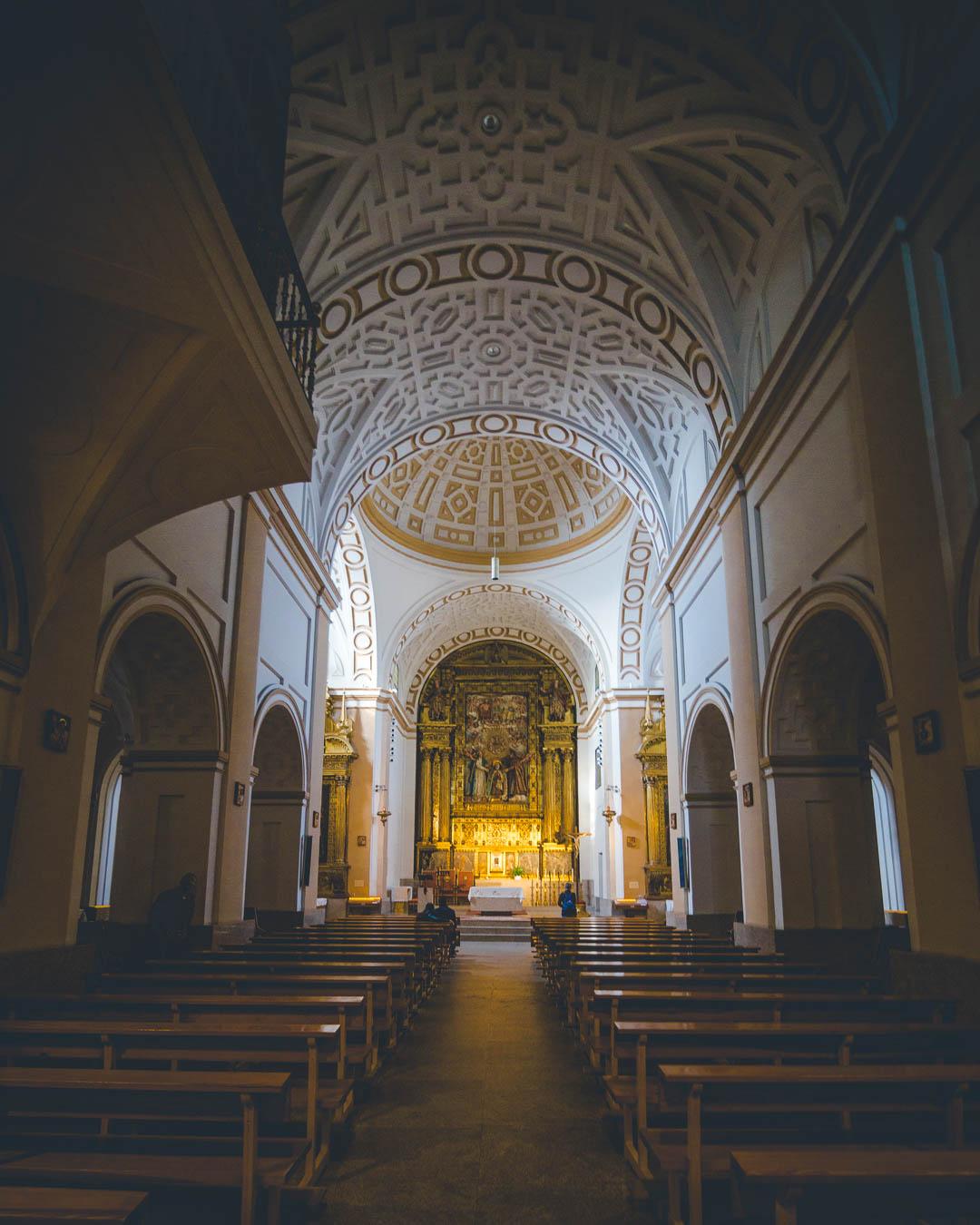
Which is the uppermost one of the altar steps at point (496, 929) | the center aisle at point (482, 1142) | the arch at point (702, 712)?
the arch at point (702, 712)

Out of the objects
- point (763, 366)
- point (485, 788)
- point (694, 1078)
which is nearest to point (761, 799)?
point (763, 366)

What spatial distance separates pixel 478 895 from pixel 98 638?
19.2 m

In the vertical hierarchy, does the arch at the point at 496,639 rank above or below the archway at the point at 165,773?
above

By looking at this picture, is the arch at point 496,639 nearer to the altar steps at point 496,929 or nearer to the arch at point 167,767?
the altar steps at point 496,929

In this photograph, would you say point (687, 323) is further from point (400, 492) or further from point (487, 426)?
point (400, 492)

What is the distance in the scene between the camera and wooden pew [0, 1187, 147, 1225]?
2.22 meters

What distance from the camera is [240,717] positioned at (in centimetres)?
1085

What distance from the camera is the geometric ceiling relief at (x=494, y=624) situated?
24141 millimetres

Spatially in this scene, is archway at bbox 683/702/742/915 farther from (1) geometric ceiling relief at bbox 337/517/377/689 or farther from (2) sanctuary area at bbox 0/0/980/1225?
(1) geometric ceiling relief at bbox 337/517/377/689

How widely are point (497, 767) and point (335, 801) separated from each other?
818 centimetres

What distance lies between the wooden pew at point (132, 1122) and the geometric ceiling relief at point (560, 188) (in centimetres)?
796

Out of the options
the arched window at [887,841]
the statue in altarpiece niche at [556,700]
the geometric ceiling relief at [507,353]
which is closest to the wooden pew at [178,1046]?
the geometric ceiling relief at [507,353]

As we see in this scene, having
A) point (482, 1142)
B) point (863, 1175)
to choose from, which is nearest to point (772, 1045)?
point (482, 1142)

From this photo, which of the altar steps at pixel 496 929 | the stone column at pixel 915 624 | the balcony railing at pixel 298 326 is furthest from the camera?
the altar steps at pixel 496 929
